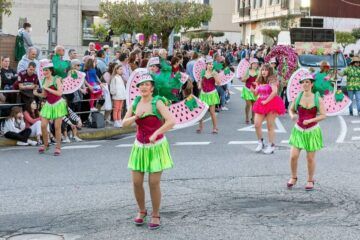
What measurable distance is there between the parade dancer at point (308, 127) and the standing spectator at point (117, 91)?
23.4 ft

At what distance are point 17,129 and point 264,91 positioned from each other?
495cm

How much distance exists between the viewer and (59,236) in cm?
661

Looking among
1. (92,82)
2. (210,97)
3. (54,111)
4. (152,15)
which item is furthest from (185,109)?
(152,15)

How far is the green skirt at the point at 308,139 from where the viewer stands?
30.1 ft

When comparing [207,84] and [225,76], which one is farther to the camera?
[225,76]

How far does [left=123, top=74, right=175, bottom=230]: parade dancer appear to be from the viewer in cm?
697

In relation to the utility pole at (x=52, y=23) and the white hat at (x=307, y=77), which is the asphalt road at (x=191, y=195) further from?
the utility pole at (x=52, y=23)

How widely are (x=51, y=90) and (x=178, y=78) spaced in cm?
471

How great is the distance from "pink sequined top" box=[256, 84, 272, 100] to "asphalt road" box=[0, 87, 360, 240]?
112 centimetres

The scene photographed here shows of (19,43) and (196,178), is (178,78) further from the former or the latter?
(19,43)

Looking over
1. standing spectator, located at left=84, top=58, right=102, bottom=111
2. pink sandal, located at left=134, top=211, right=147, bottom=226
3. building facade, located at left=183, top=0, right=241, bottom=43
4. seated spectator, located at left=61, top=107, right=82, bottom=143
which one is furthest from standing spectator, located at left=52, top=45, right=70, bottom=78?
building facade, located at left=183, top=0, right=241, bottom=43

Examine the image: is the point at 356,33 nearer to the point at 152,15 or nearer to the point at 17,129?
the point at 152,15

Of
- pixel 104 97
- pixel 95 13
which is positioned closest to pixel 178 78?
pixel 104 97

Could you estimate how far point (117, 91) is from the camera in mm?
15680
